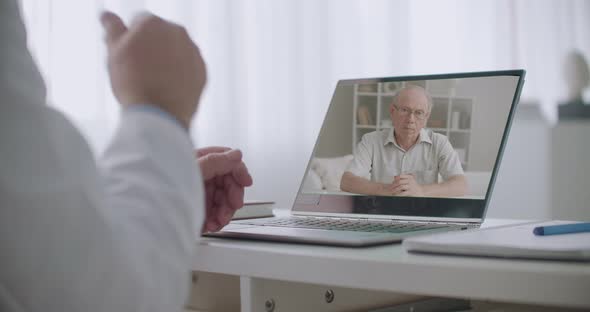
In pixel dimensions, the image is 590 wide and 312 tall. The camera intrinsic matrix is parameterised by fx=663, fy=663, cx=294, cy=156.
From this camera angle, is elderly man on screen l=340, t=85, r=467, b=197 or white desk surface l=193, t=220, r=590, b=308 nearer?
white desk surface l=193, t=220, r=590, b=308

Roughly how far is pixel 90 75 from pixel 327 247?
176 cm

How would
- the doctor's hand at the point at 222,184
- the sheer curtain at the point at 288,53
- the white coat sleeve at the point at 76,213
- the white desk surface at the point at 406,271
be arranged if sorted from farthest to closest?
the sheer curtain at the point at 288,53 → the doctor's hand at the point at 222,184 → the white desk surface at the point at 406,271 → the white coat sleeve at the point at 76,213

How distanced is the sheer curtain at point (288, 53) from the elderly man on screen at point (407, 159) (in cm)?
135

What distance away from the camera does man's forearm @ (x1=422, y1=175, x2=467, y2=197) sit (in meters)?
0.95

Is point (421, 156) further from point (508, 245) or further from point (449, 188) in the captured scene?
point (508, 245)

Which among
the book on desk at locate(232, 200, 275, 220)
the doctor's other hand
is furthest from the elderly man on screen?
the doctor's other hand

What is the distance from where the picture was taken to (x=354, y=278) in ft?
1.97

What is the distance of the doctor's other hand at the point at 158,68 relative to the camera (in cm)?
44

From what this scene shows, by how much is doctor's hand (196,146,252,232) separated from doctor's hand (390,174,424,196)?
272 millimetres

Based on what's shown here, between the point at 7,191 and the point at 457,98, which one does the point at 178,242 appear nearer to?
the point at 7,191

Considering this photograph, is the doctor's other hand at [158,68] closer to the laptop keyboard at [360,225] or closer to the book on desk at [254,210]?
the laptop keyboard at [360,225]

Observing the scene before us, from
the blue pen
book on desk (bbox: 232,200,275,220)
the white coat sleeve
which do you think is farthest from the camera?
book on desk (bbox: 232,200,275,220)

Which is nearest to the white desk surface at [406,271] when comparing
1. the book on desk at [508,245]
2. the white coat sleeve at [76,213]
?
the book on desk at [508,245]

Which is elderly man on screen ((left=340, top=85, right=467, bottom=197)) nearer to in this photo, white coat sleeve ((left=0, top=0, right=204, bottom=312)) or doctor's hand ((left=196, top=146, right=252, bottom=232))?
doctor's hand ((left=196, top=146, right=252, bottom=232))
